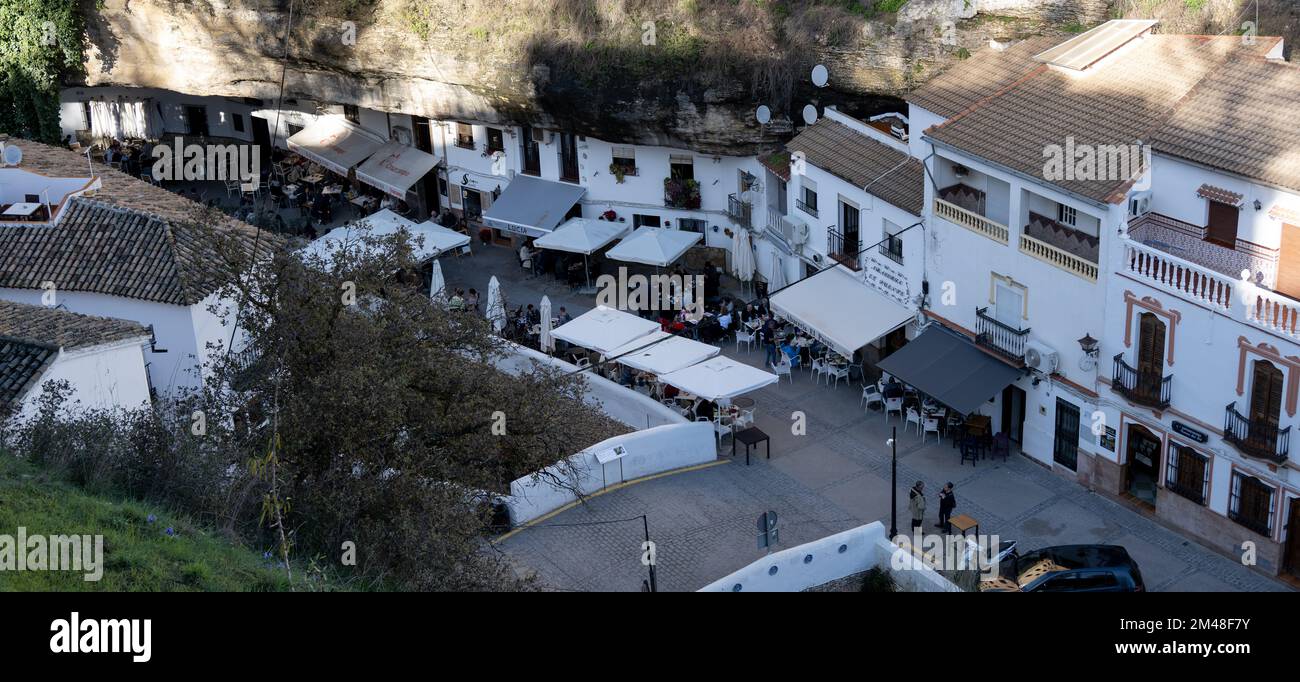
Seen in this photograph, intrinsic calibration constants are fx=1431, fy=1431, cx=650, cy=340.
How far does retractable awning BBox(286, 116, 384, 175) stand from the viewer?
48.7 meters

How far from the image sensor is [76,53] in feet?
150

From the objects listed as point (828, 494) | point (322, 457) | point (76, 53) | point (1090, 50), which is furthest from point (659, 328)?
point (76, 53)

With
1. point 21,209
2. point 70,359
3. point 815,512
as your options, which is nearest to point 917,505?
point 815,512

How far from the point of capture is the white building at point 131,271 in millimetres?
29219

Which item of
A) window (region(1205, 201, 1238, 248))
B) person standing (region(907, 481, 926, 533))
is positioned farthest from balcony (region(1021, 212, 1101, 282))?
person standing (region(907, 481, 926, 533))

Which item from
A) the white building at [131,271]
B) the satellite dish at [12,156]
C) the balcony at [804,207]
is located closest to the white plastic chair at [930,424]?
the balcony at [804,207]

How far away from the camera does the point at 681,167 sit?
4244 centimetres

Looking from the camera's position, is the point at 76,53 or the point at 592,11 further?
the point at 76,53

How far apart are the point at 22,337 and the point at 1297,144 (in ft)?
73.5

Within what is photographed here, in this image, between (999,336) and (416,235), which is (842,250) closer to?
(999,336)

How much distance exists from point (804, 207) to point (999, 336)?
8362mm

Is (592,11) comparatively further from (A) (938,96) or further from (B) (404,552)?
(B) (404,552)

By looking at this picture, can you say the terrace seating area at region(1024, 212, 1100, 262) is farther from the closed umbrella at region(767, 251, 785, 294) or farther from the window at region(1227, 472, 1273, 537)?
the closed umbrella at region(767, 251, 785, 294)

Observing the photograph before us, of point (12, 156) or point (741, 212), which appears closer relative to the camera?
point (12, 156)
